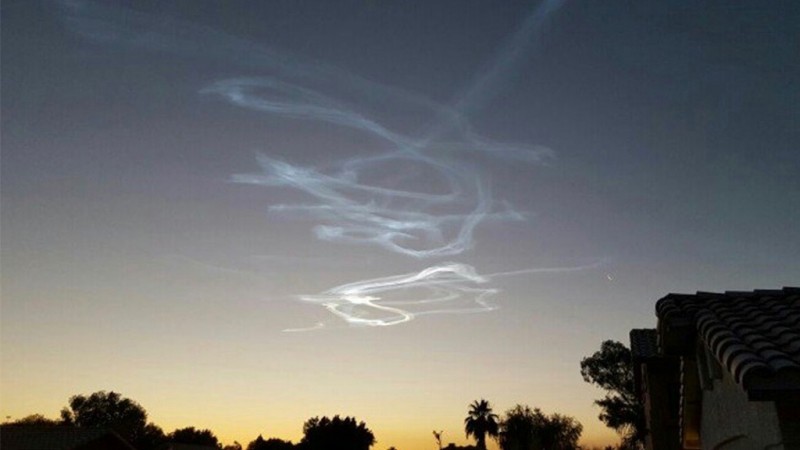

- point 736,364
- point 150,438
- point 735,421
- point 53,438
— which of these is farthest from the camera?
point 150,438

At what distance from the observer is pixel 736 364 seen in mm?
4965

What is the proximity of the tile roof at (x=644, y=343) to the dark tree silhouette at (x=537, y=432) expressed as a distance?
55.3 m

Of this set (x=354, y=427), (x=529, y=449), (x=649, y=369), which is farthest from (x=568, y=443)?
(x=649, y=369)

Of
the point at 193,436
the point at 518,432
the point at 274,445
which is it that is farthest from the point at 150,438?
the point at 518,432

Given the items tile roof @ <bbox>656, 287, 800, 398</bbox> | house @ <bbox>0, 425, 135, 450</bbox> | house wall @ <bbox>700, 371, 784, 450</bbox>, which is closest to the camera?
tile roof @ <bbox>656, 287, 800, 398</bbox>

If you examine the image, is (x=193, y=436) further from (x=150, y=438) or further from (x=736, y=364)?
(x=736, y=364)

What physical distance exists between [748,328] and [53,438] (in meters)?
42.2

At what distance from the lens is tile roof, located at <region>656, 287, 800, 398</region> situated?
4.63 metres

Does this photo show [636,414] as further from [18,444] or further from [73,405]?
[73,405]

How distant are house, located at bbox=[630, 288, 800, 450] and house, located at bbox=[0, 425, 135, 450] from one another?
38158 millimetres

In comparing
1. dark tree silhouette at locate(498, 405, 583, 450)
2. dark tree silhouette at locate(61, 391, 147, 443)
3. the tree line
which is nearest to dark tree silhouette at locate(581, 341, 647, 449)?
the tree line

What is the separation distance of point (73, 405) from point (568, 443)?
101196 mm

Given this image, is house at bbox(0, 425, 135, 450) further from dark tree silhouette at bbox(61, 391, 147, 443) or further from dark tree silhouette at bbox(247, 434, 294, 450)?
dark tree silhouette at bbox(61, 391, 147, 443)

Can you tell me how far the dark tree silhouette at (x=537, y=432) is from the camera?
84500 millimetres
